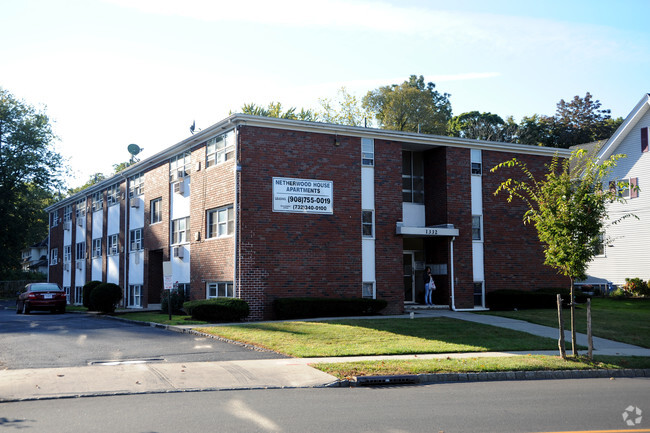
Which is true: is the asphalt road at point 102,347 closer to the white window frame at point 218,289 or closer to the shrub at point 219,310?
the shrub at point 219,310

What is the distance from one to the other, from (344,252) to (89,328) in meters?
9.89

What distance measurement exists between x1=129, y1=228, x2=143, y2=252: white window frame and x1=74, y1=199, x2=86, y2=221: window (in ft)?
35.8

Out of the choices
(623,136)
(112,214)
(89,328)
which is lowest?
(89,328)

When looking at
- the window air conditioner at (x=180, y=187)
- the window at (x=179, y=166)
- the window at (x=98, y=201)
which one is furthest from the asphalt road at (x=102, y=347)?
the window at (x=98, y=201)

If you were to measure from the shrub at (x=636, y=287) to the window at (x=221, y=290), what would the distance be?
20.4 meters

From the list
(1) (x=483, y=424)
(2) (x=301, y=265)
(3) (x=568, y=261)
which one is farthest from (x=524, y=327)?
(1) (x=483, y=424)

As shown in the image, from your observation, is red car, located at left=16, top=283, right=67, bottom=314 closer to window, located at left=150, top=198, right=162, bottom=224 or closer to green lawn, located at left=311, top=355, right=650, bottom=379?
window, located at left=150, top=198, right=162, bottom=224

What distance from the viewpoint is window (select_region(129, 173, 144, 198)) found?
1407 inches

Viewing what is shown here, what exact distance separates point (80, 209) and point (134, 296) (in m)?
13.9

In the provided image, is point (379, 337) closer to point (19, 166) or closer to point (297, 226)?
point (297, 226)

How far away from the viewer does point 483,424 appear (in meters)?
8.03


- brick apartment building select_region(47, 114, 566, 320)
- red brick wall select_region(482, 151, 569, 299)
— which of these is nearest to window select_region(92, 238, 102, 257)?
brick apartment building select_region(47, 114, 566, 320)

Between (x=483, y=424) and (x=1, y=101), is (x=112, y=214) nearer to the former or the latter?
(x=1, y=101)

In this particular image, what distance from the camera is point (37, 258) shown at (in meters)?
→ 94.6
